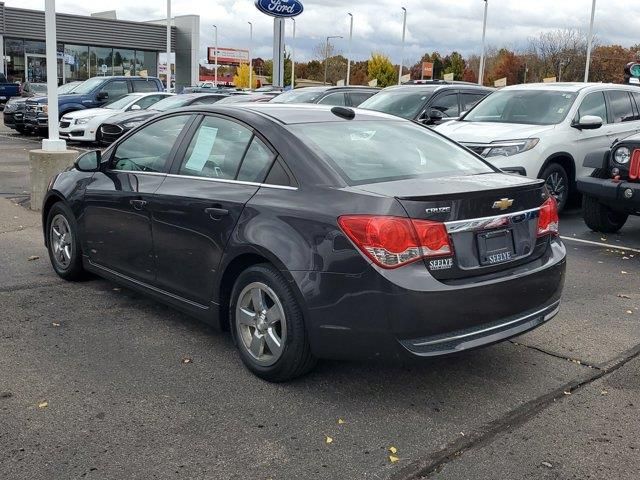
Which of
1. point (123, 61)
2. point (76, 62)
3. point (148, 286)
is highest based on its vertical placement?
point (123, 61)

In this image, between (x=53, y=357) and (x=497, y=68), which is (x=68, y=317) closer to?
(x=53, y=357)

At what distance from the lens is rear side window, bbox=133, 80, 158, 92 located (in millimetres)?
21438

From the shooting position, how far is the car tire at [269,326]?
370 centimetres

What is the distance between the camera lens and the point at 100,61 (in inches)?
1772

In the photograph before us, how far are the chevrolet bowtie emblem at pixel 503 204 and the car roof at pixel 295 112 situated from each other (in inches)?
50.1

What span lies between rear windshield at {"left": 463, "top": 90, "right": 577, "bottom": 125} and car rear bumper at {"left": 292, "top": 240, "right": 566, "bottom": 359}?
647cm

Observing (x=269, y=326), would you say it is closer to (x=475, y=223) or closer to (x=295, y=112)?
(x=475, y=223)

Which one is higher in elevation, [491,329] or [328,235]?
[328,235]

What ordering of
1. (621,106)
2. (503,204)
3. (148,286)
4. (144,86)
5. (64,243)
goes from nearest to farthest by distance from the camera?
(503,204) < (148,286) < (64,243) < (621,106) < (144,86)

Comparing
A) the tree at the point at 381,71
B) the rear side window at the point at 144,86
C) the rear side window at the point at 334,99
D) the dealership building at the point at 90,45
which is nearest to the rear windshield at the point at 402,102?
the rear side window at the point at 334,99

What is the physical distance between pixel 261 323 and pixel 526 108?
282 inches

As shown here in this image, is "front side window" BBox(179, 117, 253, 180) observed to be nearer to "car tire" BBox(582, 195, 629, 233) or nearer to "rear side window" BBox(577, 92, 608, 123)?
"car tire" BBox(582, 195, 629, 233)

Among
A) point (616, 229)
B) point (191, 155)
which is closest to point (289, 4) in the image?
point (616, 229)

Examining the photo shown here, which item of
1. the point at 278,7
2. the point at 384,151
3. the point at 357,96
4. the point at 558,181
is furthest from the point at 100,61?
the point at 384,151
